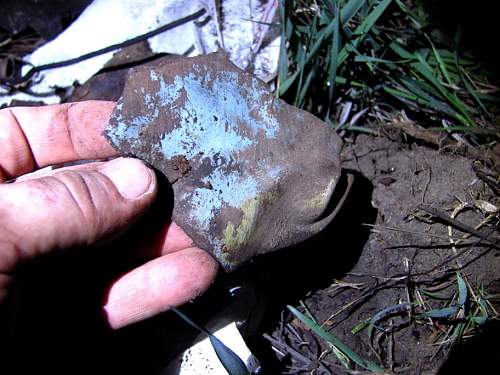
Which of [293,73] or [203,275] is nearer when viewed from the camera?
[203,275]

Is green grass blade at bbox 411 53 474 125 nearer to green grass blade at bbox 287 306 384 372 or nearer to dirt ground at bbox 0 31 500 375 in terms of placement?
dirt ground at bbox 0 31 500 375

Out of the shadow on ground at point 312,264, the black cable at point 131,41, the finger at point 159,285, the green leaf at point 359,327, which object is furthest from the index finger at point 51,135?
the green leaf at point 359,327

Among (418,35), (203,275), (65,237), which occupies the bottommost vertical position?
(203,275)

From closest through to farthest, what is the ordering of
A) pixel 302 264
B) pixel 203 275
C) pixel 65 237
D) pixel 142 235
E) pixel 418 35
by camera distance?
1. pixel 65 237
2. pixel 203 275
3. pixel 142 235
4. pixel 302 264
5. pixel 418 35

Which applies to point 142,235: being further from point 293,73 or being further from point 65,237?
point 293,73

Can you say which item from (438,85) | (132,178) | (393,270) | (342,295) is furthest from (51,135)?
(438,85)

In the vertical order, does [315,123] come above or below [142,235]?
above

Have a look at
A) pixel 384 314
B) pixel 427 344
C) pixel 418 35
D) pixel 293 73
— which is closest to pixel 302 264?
pixel 384 314
